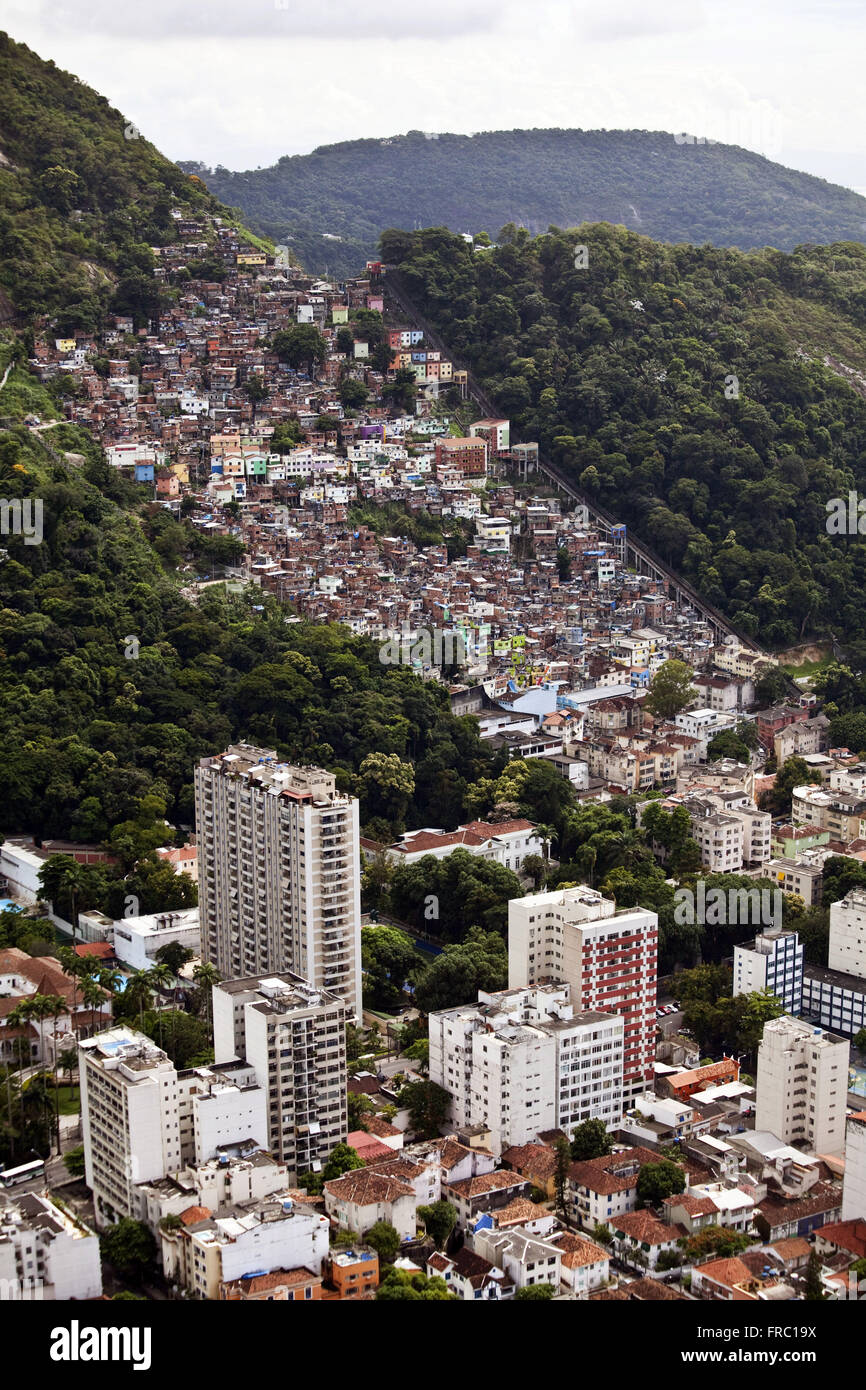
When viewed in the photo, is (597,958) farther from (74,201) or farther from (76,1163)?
(74,201)

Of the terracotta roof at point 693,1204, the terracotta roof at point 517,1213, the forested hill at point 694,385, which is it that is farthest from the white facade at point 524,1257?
the forested hill at point 694,385

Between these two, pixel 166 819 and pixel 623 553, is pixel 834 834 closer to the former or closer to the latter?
pixel 166 819

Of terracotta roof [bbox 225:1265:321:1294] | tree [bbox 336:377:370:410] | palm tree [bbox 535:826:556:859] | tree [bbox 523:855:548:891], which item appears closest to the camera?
terracotta roof [bbox 225:1265:321:1294]

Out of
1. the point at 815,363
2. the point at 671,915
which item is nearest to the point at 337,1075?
the point at 671,915

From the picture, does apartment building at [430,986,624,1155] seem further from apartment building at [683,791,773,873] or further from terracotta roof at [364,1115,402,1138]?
apartment building at [683,791,773,873]

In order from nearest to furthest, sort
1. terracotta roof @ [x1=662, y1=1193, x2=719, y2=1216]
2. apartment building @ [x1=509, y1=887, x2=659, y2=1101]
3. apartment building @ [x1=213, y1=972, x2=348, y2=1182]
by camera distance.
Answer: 1. terracotta roof @ [x1=662, y1=1193, x2=719, y2=1216]
2. apartment building @ [x1=213, y1=972, x2=348, y2=1182]
3. apartment building @ [x1=509, y1=887, x2=659, y2=1101]

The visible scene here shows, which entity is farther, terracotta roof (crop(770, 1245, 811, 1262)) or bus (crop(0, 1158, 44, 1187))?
bus (crop(0, 1158, 44, 1187))

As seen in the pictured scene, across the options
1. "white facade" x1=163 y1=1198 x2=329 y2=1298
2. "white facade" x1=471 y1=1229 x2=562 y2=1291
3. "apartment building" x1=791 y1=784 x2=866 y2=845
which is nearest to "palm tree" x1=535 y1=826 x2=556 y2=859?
"apartment building" x1=791 y1=784 x2=866 y2=845
